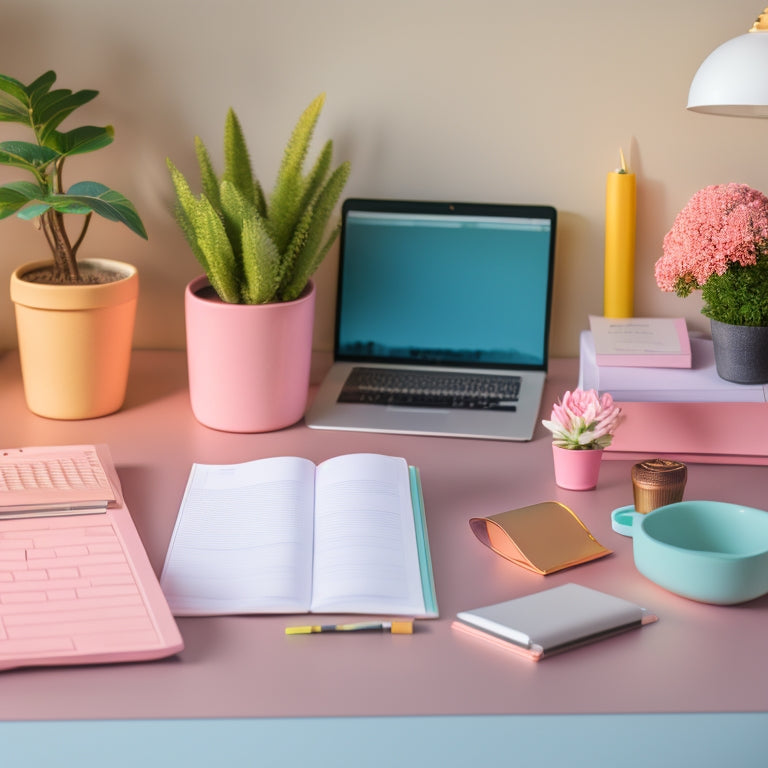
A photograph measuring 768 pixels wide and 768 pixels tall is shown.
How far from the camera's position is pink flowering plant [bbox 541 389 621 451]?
1001mm

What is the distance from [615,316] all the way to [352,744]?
817 mm

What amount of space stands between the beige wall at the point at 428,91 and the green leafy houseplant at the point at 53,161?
9 cm

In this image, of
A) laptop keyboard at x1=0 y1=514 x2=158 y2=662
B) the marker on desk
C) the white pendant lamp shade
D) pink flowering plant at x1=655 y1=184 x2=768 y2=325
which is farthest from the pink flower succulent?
laptop keyboard at x1=0 y1=514 x2=158 y2=662

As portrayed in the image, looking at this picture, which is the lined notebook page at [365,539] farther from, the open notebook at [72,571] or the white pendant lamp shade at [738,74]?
the white pendant lamp shade at [738,74]

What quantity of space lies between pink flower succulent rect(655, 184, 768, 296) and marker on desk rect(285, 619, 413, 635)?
0.54 meters

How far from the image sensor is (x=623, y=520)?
938 mm

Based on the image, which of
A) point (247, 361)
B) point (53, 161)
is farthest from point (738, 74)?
point (53, 161)

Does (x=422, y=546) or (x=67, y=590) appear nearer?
(x=67, y=590)

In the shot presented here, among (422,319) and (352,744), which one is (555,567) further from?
(422,319)

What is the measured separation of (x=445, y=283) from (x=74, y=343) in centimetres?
48

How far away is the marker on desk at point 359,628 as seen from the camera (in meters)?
0.76

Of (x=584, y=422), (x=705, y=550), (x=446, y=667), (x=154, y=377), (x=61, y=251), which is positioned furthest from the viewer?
(x=154, y=377)

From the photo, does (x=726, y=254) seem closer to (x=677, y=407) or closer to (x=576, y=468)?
(x=677, y=407)

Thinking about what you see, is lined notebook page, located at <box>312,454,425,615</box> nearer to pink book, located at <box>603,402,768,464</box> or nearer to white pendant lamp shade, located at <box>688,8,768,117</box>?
pink book, located at <box>603,402,768,464</box>
